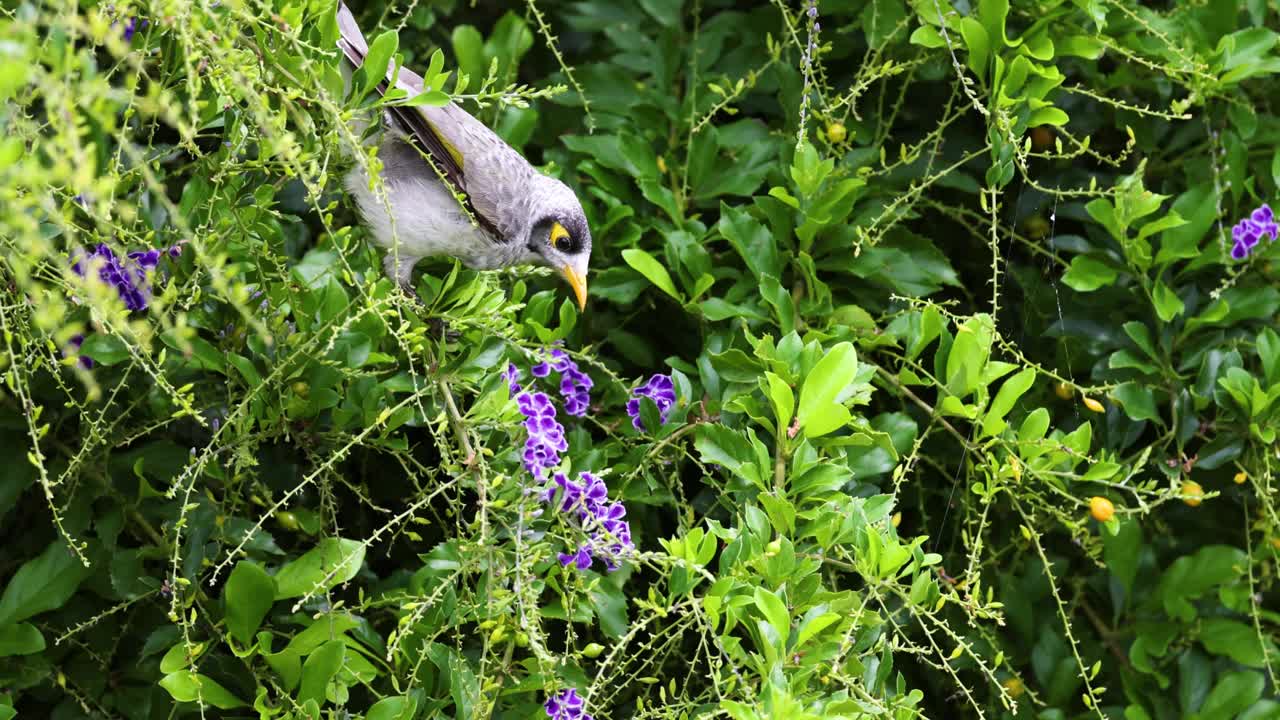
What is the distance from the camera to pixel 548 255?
2363 mm

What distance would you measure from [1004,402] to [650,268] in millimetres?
638

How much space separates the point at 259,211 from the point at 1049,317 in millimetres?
1580

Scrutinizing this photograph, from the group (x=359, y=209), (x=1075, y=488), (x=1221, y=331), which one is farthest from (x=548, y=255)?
(x=1221, y=331)

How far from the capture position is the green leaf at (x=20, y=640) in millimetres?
2010

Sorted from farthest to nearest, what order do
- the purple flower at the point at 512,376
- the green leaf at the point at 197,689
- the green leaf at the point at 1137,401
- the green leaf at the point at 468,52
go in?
1. the green leaf at the point at 468,52
2. the green leaf at the point at 1137,401
3. the purple flower at the point at 512,376
4. the green leaf at the point at 197,689

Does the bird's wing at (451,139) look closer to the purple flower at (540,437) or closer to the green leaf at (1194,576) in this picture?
the purple flower at (540,437)

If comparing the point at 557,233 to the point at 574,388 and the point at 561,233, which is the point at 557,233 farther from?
the point at 574,388

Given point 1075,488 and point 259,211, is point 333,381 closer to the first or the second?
point 259,211

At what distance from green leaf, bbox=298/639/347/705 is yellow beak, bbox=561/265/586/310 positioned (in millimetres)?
783

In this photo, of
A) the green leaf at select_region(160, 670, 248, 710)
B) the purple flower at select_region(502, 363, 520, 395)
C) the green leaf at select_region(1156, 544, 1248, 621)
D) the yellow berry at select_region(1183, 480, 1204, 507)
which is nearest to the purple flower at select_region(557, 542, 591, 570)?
the purple flower at select_region(502, 363, 520, 395)

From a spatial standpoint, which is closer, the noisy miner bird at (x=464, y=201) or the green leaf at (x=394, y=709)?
the green leaf at (x=394, y=709)

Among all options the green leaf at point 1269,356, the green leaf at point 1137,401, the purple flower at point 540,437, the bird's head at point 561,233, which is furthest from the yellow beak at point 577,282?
the green leaf at point 1269,356

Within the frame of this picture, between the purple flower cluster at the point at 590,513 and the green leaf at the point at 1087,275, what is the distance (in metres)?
1.07

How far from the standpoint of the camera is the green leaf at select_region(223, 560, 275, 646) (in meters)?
1.84
